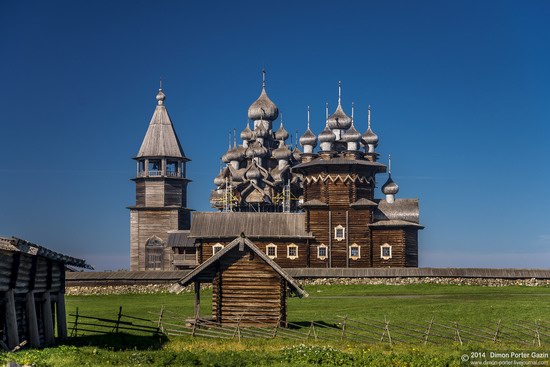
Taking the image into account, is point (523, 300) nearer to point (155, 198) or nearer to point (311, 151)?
point (311, 151)

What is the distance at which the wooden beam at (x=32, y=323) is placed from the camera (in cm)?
2327

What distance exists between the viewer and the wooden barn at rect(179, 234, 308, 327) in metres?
30.8

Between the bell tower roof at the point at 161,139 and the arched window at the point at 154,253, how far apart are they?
688 centimetres

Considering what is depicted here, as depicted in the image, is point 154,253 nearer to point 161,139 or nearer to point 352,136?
point 161,139

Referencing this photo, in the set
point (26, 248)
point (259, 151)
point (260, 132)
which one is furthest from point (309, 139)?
point (26, 248)

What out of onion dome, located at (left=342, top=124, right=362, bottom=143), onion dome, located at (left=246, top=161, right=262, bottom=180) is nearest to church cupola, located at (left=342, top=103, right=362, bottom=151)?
onion dome, located at (left=342, top=124, right=362, bottom=143)

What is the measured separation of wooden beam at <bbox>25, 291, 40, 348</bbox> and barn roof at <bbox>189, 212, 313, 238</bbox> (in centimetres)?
3805

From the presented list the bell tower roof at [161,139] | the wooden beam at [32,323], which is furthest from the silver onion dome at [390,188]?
the wooden beam at [32,323]

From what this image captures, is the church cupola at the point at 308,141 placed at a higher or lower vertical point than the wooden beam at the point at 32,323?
higher

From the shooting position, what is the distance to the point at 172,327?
32.1 metres

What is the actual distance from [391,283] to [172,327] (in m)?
25.6

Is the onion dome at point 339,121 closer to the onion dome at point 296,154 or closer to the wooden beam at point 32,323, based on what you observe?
the onion dome at point 296,154

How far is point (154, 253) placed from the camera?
73.4 meters

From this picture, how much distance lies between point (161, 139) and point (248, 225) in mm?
15870
